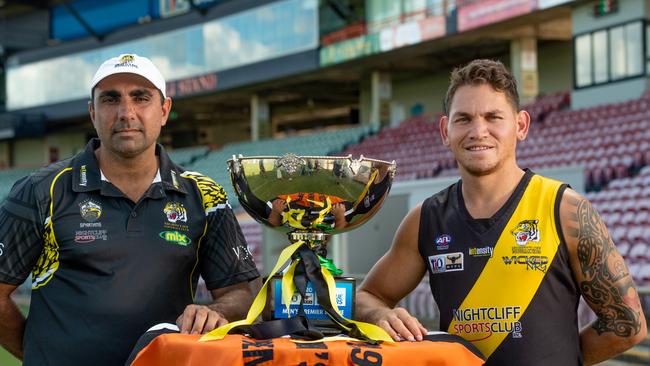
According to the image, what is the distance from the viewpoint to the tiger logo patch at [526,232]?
2242 mm

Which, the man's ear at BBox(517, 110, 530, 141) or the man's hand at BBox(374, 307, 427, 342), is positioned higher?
the man's ear at BBox(517, 110, 530, 141)

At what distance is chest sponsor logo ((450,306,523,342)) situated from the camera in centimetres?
223

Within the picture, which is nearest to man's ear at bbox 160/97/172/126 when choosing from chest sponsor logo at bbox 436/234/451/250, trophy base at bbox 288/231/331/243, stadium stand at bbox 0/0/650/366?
trophy base at bbox 288/231/331/243

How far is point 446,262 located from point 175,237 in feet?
2.61

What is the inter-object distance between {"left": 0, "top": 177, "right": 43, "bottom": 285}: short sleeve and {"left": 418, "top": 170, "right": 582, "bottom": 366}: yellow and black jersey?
119 centimetres

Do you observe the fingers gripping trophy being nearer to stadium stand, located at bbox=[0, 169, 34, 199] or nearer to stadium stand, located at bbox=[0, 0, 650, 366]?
stadium stand, located at bbox=[0, 0, 650, 366]

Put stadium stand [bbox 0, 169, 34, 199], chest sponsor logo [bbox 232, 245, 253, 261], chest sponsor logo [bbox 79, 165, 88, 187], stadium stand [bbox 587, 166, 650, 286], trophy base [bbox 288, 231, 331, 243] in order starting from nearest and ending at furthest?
trophy base [bbox 288, 231, 331, 243] < chest sponsor logo [bbox 79, 165, 88, 187] < chest sponsor logo [bbox 232, 245, 253, 261] < stadium stand [bbox 587, 166, 650, 286] < stadium stand [bbox 0, 169, 34, 199]

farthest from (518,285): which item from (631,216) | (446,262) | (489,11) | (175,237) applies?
(489,11)

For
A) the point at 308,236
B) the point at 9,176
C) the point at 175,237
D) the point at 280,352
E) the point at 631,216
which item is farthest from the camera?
the point at 9,176

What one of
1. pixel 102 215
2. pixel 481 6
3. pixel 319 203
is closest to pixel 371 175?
pixel 319 203

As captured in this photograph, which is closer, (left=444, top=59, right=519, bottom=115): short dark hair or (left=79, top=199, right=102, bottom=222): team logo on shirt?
(left=444, top=59, right=519, bottom=115): short dark hair

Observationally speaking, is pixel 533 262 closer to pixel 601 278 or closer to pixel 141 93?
pixel 601 278

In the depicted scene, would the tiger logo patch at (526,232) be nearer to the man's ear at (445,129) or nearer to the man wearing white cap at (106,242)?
the man's ear at (445,129)

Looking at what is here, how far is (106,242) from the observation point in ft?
7.94
